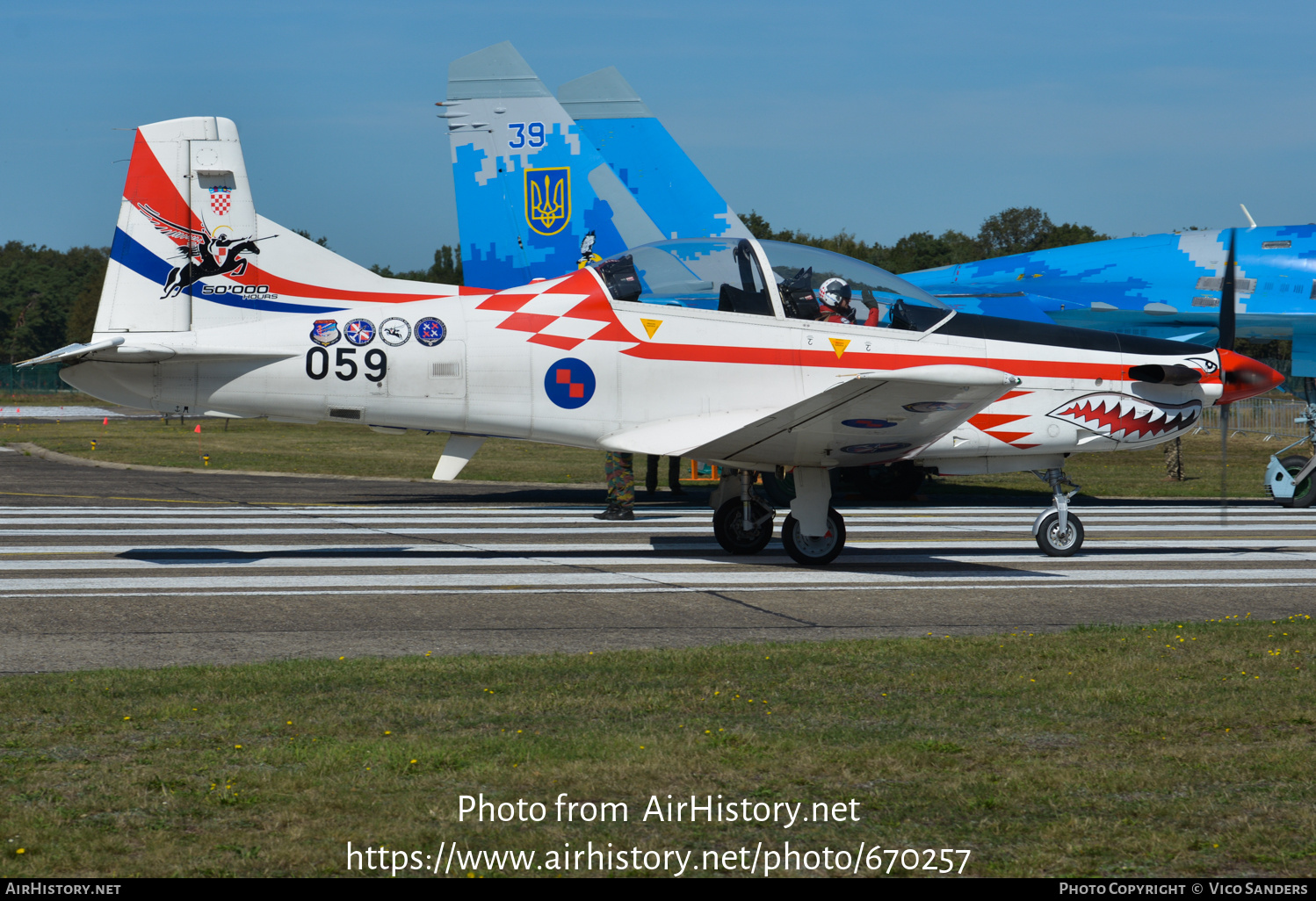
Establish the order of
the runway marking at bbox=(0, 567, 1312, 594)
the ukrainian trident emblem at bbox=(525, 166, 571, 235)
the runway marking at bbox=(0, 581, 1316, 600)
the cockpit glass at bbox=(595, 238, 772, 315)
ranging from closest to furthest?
the runway marking at bbox=(0, 581, 1316, 600), the runway marking at bbox=(0, 567, 1312, 594), the cockpit glass at bbox=(595, 238, 772, 315), the ukrainian trident emblem at bbox=(525, 166, 571, 235)

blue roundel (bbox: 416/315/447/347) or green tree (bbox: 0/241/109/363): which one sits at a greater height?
green tree (bbox: 0/241/109/363)

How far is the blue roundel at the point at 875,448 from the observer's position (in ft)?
35.4

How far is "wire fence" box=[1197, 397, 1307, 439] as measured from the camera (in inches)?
1599

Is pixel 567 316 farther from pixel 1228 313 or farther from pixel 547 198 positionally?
pixel 547 198

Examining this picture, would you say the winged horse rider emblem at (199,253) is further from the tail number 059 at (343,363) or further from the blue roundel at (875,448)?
the blue roundel at (875,448)

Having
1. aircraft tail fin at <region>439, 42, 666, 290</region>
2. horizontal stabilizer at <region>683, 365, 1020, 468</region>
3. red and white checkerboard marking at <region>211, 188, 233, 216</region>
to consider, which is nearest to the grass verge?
horizontal stabilizer at <region>683, 365, 1020, 468</region>

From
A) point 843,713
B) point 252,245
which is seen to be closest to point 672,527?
point 252,245

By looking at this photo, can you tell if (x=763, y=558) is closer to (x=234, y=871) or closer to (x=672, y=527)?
(x=672, y=527)

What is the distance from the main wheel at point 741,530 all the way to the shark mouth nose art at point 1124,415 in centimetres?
302

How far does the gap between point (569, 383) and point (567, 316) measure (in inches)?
24.3

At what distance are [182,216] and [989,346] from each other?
Result: 25.3 feet

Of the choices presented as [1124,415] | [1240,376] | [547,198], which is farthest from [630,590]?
[547,198]

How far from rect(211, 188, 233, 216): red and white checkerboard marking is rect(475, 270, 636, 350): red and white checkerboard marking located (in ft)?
8.65

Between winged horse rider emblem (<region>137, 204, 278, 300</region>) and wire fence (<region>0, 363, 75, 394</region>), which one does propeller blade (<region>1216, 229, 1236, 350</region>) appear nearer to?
winged horse rider emblem (<region>137, 204, 278, 300</region>)
